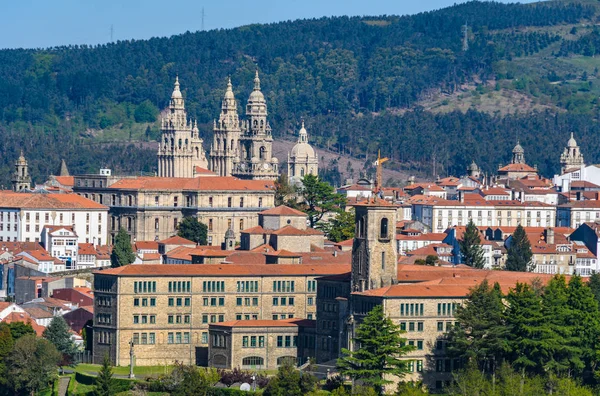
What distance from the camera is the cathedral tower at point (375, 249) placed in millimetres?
99188

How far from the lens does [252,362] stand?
338ft

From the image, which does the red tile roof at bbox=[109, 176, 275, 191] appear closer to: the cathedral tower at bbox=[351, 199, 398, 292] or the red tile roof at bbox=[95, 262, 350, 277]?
the red tile roof at bbox=[95, 262, 350, 277]

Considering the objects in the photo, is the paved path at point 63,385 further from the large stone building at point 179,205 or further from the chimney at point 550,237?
the large stone building at point 179,205

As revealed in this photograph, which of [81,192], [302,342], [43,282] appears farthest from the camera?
[81,192]

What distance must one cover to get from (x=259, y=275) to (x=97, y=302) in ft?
32.2

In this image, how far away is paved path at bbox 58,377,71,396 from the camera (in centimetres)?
10119

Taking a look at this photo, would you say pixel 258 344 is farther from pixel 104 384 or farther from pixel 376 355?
pixel 376 355

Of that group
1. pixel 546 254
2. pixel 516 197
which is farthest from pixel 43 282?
pixel 516 197

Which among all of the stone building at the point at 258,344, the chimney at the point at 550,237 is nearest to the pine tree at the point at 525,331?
the stone building at the point at 258,344

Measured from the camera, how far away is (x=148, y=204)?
537 feet

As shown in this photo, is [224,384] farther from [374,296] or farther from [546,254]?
[546,254]

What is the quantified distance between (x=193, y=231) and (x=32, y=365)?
53.1 m

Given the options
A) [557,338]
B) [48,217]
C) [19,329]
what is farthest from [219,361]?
[48,217]

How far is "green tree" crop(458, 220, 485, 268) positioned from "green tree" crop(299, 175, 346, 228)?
1685 centimetres
